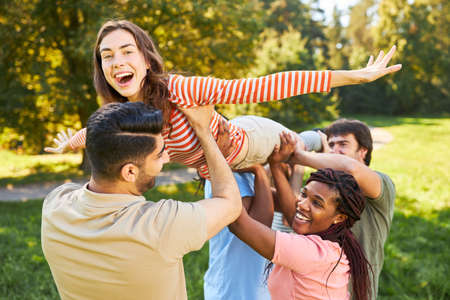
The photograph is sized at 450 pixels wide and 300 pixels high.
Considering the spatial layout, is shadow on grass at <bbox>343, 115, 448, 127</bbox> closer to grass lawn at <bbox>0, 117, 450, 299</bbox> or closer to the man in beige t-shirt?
grass lawn at <bbox>0, 117, 450, 299</bbox>

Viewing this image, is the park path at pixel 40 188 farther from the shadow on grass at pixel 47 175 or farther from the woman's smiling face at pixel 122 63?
the woman's smiling face at pixel 122 63

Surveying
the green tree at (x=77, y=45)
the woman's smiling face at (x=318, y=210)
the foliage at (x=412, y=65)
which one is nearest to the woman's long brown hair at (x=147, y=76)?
the woman's smiling face at (x=318, y=210)

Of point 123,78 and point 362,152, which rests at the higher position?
point 123,78

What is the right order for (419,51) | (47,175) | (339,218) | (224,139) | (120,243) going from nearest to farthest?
(120,243) < (339,218) < (224,139) < (47,175) < (419,51)

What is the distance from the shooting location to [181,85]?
80.7 inches

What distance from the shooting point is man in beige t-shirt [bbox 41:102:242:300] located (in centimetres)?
147

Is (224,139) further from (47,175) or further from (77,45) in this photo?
(47,175)

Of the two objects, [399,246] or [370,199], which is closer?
[370,199]

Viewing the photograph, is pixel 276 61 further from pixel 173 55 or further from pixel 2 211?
pixel 2 211

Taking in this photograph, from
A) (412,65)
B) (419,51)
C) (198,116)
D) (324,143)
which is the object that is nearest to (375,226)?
(324,143)

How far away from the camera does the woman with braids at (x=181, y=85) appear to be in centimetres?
192

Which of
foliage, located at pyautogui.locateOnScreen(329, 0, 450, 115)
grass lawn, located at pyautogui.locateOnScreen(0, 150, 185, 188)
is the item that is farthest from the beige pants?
foliage, located at pyautogui.locateOnScreen(329, 0, 450, 115)

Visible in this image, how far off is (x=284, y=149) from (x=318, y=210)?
0.58 meters

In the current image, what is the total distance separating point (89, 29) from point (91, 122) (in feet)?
27.6
